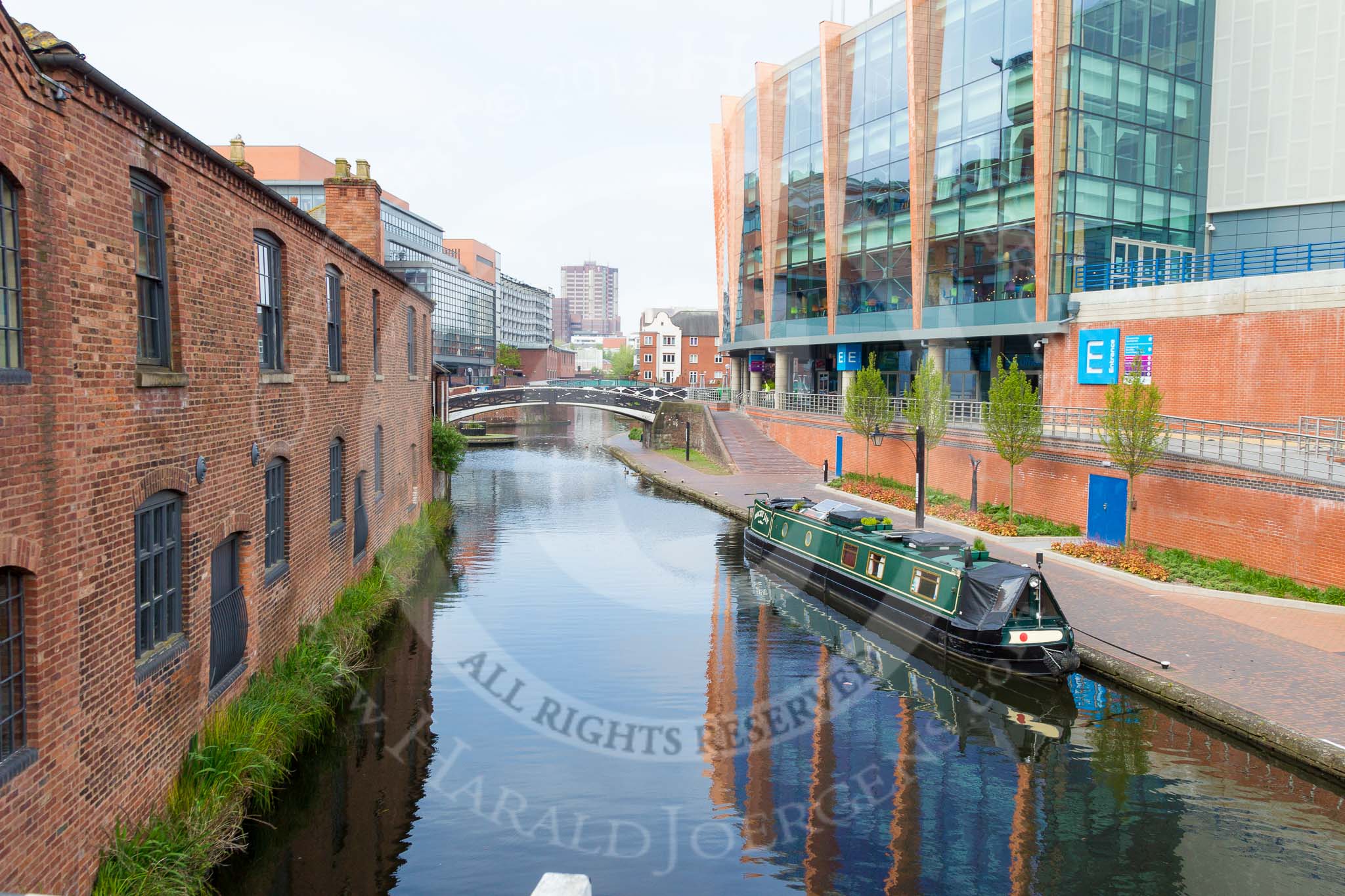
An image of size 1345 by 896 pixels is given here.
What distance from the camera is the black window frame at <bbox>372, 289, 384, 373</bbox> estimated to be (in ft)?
61.6

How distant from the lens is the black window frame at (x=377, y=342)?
18.8 meters

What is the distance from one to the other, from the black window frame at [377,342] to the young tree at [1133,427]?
50.3 ft

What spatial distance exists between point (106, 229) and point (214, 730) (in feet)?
16.4

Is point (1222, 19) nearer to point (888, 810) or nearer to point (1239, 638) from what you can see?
point (1239, 638)

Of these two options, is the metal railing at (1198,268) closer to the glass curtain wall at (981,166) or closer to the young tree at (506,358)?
the glass curtain wall at (981,166)

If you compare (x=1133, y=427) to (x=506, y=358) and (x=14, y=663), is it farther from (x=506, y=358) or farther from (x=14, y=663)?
(x=506, y=358)

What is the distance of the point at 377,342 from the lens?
62.5ft

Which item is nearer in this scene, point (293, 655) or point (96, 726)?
point (96, 726)

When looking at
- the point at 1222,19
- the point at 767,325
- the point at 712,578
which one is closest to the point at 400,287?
the point at 712,578

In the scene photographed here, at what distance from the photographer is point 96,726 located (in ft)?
22.6

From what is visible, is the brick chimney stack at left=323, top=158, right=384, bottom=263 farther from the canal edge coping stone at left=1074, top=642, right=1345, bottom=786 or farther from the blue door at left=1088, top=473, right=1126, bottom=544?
the blue door at left=1088, top=473, right=1126, bottom=544

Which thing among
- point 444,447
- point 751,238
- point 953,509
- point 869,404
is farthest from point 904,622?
point 751,238

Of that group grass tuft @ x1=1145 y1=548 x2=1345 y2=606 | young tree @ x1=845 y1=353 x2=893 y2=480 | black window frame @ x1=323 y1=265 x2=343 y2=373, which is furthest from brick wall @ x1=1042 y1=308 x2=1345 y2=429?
black window frame @ x1=323 y1=265 x2=343 y2=373

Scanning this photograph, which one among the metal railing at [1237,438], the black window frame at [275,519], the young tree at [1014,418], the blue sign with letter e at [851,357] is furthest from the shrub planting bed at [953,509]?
the black window frame at [275,519]
